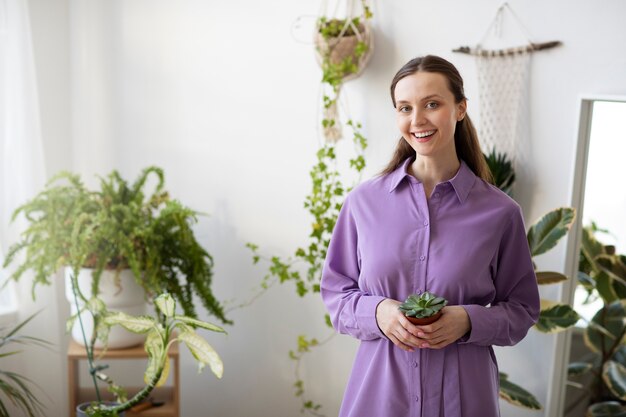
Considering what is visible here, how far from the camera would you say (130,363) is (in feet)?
11.2

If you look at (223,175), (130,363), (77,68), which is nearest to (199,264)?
(223,175)

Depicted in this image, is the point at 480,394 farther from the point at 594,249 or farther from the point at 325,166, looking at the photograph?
the point at 325,166

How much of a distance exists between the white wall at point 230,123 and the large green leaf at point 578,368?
907mm

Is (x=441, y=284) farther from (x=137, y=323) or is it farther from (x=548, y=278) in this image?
(x=548, y=278)

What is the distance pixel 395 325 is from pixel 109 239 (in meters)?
1.34

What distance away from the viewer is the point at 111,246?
8.96 feet

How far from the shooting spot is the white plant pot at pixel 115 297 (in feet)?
9.18

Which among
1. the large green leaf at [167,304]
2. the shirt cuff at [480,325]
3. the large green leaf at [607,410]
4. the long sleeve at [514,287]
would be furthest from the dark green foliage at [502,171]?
the large green leaf at [167,304]

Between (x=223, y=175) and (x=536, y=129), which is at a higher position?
(x=536, y=129)

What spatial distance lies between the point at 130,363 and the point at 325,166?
124cm

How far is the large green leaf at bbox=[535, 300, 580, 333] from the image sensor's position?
8.60 feet

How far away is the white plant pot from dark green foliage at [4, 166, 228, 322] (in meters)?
0.05

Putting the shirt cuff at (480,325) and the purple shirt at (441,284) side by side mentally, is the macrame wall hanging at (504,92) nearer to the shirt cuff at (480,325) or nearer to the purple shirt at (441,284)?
the purple shirt at (441,284)

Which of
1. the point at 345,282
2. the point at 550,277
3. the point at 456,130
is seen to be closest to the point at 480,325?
the point at 345,282
